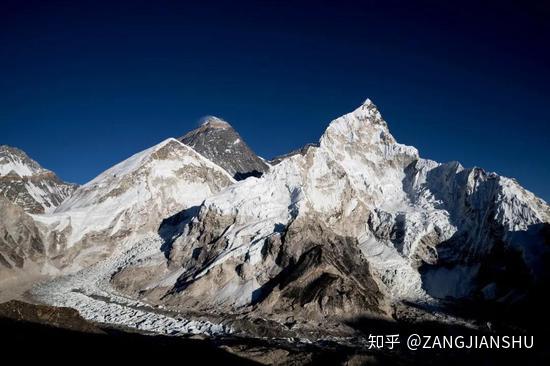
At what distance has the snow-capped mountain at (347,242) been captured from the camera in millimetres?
85500

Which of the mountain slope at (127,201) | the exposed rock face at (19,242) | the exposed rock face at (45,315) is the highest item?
the mountain slope at (127,201)

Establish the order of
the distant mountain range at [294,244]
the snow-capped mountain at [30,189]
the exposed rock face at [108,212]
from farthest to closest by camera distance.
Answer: the snow-capped mountain at [30,189]
the exposed rock face at [108,212]
the distant mountain range at [294,244]

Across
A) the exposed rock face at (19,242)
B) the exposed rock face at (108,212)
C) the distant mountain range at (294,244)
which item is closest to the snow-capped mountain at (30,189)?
the distant mountain range at (294,244)

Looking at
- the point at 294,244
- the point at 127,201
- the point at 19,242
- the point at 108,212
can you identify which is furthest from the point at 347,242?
the point at 19,242

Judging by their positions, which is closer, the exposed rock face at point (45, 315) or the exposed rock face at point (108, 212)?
the exposed rock face at point (45, 315)

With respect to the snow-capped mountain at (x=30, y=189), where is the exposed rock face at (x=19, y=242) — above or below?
below

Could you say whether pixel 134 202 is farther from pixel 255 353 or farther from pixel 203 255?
pixel 255 353

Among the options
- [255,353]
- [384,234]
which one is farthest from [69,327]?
[384,234]

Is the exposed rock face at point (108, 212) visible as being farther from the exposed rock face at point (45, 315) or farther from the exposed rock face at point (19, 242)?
the exposed rock face at point (45, 315)

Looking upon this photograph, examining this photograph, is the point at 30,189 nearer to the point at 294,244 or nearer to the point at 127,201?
the point at 127,201

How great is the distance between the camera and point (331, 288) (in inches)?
3177

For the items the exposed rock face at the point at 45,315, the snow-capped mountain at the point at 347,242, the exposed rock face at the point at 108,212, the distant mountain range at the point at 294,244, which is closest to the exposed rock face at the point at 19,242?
the exposed rock face at the point at 108,212

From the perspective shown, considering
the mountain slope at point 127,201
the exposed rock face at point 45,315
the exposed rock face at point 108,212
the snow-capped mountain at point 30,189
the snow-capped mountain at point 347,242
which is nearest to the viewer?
the exposed rock face at point 45,315

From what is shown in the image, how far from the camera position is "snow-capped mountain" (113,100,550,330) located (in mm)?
85500
